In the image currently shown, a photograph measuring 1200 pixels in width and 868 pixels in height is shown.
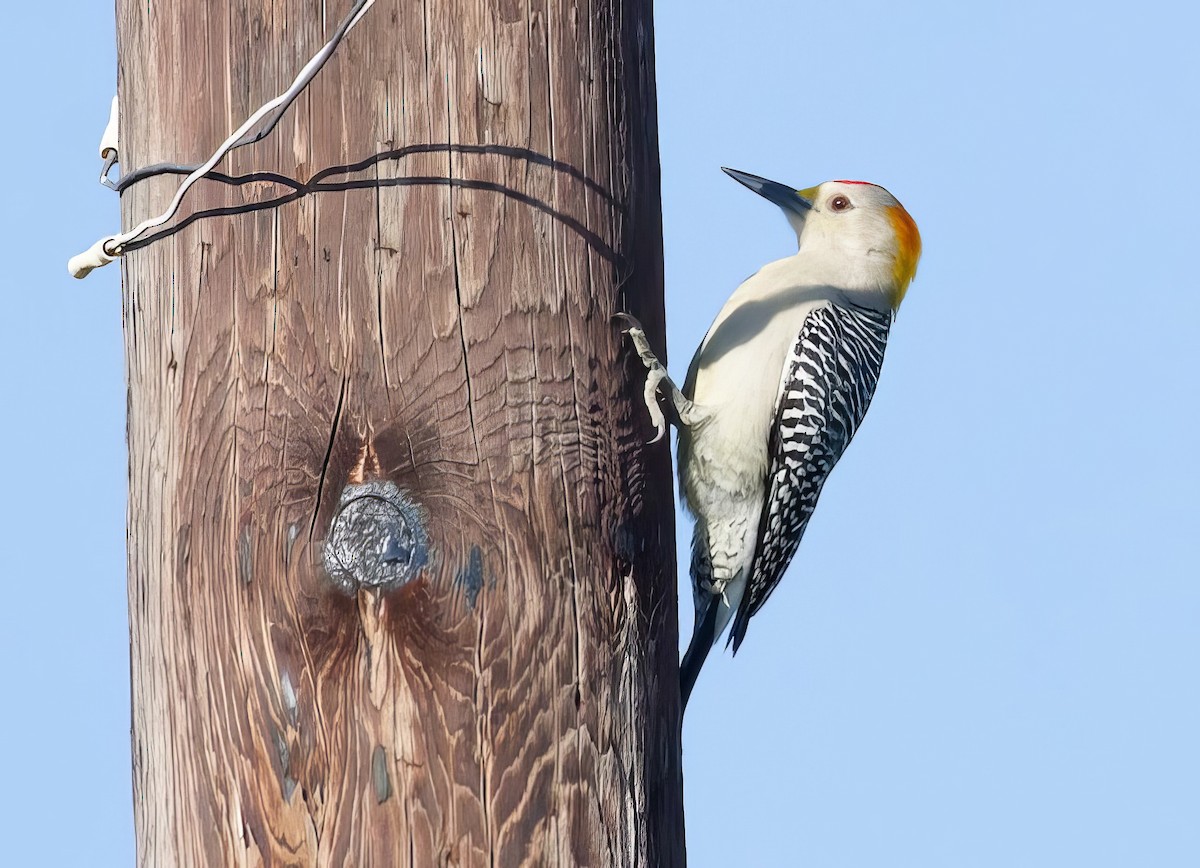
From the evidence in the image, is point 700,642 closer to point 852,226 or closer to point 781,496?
point 781,496

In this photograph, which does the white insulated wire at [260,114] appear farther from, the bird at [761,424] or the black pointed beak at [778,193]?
the black pointed beak at [778,193]

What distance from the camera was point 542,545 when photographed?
2365 mm

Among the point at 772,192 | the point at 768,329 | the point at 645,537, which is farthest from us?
the point at 772,192

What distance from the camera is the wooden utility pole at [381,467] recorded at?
2.22 m

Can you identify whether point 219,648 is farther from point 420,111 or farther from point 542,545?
point 420,111

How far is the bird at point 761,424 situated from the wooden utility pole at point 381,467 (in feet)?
4.93

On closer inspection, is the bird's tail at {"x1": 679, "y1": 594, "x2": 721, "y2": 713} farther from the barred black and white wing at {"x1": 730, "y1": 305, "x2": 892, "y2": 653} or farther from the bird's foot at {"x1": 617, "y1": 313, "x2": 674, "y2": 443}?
the bird's foot at {"x1": 617, "y1": 313, "x2": 674, "y2": 443}

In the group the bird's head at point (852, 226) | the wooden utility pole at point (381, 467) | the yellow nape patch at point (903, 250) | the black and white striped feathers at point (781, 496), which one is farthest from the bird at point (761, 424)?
the wooden utility pole at point (381, 467)

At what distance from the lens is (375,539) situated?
2.24m

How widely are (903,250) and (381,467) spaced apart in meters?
3.45

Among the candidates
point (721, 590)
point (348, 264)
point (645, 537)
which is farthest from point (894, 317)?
point (348, 264)

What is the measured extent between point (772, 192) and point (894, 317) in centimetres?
68

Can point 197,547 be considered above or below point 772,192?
below

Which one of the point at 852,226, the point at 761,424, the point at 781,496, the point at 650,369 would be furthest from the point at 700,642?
the point at 650,369
